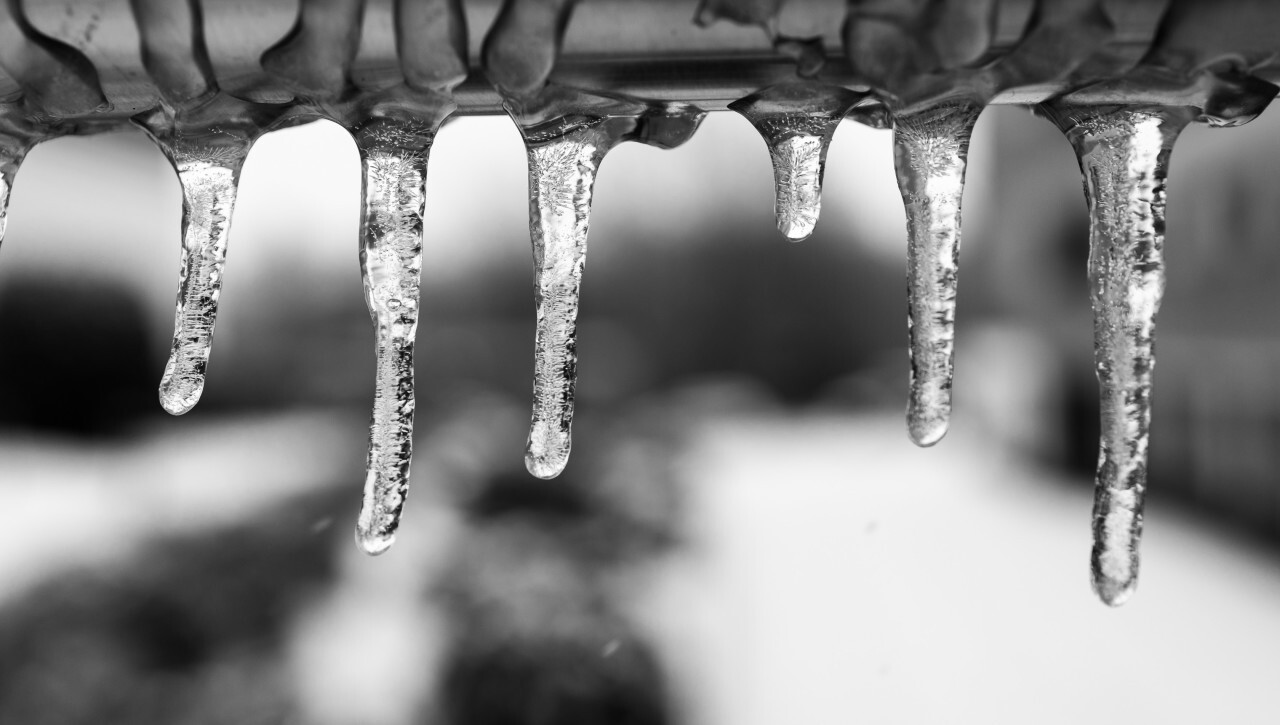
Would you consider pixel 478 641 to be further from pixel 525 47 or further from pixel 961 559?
pixel 961 559

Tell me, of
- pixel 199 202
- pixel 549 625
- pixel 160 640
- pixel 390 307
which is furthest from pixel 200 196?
pixel 160 640

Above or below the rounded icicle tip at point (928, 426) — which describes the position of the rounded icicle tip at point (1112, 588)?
below

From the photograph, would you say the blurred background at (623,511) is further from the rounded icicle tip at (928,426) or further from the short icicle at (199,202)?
the rounded icicle tip at (928,426)

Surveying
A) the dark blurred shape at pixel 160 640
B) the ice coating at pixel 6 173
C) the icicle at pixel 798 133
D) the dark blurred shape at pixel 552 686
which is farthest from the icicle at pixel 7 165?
the dark blurred shape at pixel 160 640

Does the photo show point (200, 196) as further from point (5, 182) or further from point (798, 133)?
point (798, 133)

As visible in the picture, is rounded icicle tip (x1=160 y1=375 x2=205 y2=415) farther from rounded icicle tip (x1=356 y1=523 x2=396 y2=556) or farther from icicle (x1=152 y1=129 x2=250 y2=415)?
rounded icicle tip (x1=356 y1=523 x2=396 y2=556)

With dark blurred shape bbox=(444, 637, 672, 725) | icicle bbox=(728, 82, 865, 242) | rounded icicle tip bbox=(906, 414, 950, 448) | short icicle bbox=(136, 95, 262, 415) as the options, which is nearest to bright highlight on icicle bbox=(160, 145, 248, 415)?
short icicle bbox=(136, 95, 262, 415)
